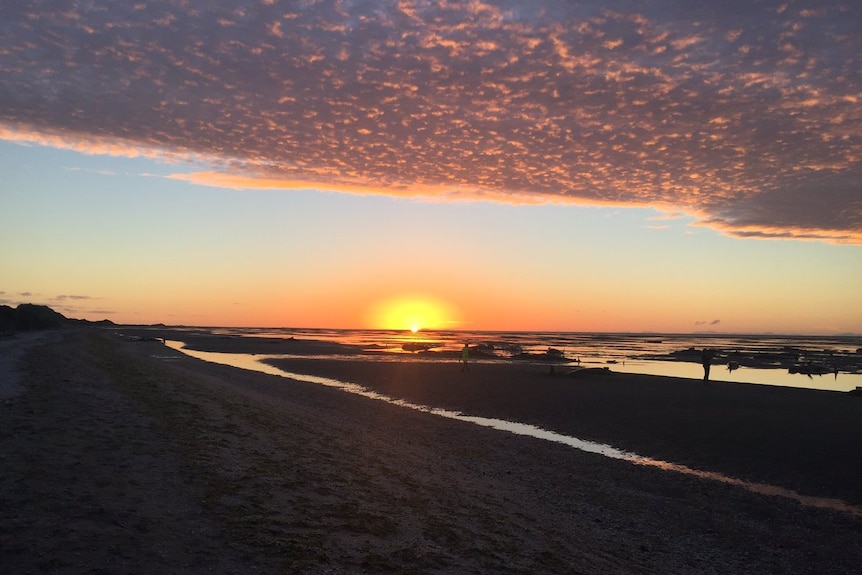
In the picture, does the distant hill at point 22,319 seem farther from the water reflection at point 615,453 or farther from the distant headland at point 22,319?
the water reflection at point 615,453

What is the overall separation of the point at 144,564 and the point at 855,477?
19.1m

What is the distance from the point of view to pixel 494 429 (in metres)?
23.5

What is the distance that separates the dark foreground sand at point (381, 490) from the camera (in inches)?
322

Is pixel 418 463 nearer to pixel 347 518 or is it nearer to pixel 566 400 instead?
pixel 347 518

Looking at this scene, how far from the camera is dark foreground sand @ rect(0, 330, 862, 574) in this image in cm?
818

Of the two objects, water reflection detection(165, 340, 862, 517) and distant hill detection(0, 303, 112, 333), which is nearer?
water reflection detection(165, 340, 862, 517)

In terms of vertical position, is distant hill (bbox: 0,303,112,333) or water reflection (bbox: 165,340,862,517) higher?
distant hill (bbox: 0,303,112,333)

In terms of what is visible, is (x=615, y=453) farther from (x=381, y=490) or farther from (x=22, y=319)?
(x=22, y=319)

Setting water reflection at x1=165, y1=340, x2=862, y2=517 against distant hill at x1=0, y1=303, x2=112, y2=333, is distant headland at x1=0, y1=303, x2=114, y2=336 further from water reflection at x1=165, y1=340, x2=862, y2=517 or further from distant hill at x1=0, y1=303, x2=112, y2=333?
water reflection at x1=165, y1=340, x2=862, y2=517

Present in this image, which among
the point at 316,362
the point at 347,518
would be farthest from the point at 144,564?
the point at 316,362

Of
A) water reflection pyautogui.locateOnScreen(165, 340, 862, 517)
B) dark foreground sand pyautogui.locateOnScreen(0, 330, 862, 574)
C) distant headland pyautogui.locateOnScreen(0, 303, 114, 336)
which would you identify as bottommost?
water reflection pyautogui.locateOnScreen(165, 340, 862, 517)

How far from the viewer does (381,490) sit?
12.1 meters

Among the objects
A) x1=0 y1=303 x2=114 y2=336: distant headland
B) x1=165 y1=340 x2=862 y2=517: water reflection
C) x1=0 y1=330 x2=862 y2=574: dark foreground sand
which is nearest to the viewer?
x1=0 y1=330 x2=862 y2=574: dark foreground sand

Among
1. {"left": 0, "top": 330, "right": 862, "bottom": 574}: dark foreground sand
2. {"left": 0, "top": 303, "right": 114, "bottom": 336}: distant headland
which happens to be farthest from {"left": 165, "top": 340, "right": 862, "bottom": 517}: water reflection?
{"left": 0, "top": 303, "right": 114, "bottom": 336}: distant headland
